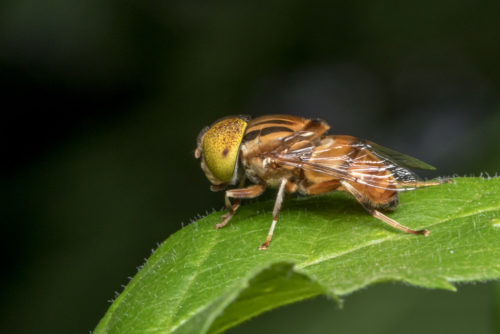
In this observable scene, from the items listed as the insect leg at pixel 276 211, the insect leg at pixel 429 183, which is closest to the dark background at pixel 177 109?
the insect leg at pixel 429 183

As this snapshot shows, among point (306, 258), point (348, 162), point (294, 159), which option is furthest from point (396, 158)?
point (306, 258)

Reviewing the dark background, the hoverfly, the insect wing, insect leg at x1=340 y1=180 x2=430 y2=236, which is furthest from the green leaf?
the dark background

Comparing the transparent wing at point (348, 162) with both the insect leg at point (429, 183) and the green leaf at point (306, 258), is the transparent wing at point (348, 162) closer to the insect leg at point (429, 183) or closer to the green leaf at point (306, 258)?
the insect leg at point (429, 183)

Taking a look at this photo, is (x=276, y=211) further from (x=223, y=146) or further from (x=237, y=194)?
(x=223, y=146)

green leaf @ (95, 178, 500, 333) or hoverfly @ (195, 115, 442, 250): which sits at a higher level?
hoverfly @ (195, 115, 442, 250)

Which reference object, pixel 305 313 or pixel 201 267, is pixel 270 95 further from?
pixel 201 267

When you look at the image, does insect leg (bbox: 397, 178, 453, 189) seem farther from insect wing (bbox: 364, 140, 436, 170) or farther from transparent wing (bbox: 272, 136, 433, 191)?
insect wing (bbox: 364, 140, 436, 170)

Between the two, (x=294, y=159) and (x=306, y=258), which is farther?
(x=294, y=159)

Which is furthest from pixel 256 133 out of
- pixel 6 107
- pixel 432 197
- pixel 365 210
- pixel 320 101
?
pixel 320 101
